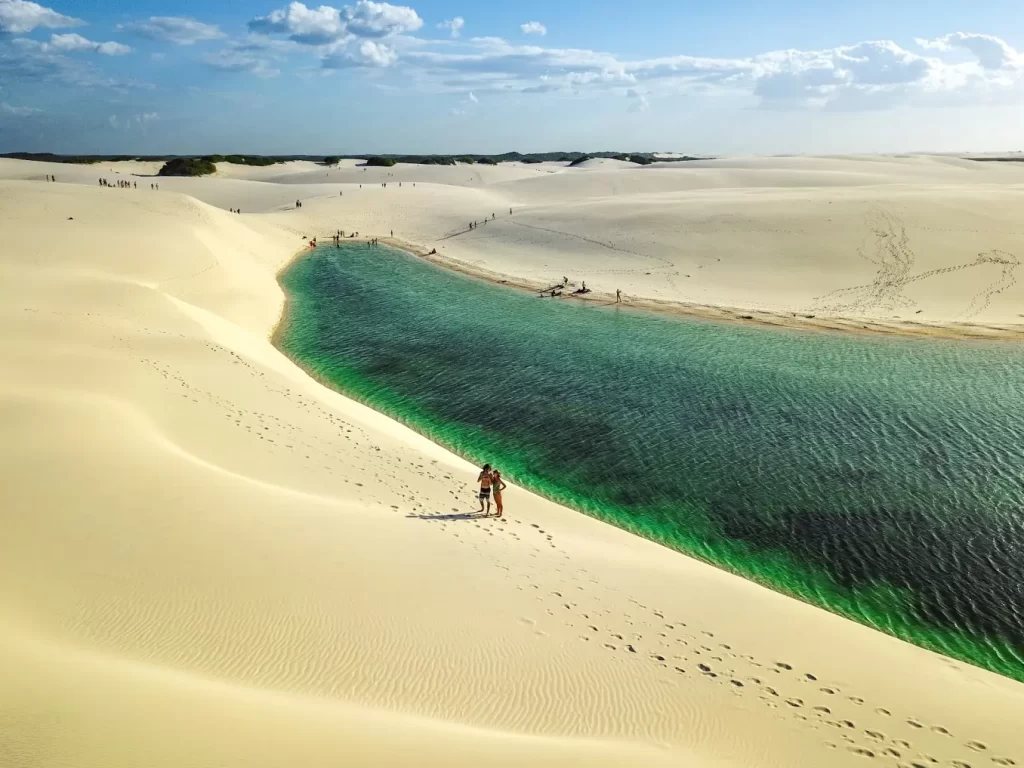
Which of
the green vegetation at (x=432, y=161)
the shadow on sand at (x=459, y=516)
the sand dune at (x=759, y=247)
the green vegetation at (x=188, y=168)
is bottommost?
the shadow on sand at (x=459, y=516)

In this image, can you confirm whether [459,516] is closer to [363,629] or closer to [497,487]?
[497,487]

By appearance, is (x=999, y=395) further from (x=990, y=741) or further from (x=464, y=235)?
(x=464, y=235)

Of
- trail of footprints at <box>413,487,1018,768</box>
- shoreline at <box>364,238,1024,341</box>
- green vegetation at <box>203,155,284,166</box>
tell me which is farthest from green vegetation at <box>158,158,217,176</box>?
trail of footprints at <box>413,487,1018,768</box>

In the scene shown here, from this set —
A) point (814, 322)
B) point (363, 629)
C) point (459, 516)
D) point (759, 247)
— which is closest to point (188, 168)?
point (759, 247)

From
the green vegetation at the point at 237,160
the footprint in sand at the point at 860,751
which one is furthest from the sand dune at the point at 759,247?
the green vegetation at the point at 237,160

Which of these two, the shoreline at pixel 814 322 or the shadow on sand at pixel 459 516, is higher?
the shoreline at pixel 814 322

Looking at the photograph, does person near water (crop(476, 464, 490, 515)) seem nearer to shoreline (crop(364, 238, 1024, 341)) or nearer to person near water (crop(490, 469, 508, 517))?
person near water (crop(490, 469, 508, 517))

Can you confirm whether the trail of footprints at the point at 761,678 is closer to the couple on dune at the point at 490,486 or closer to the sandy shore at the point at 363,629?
the sandy shore at the point at 363,629
